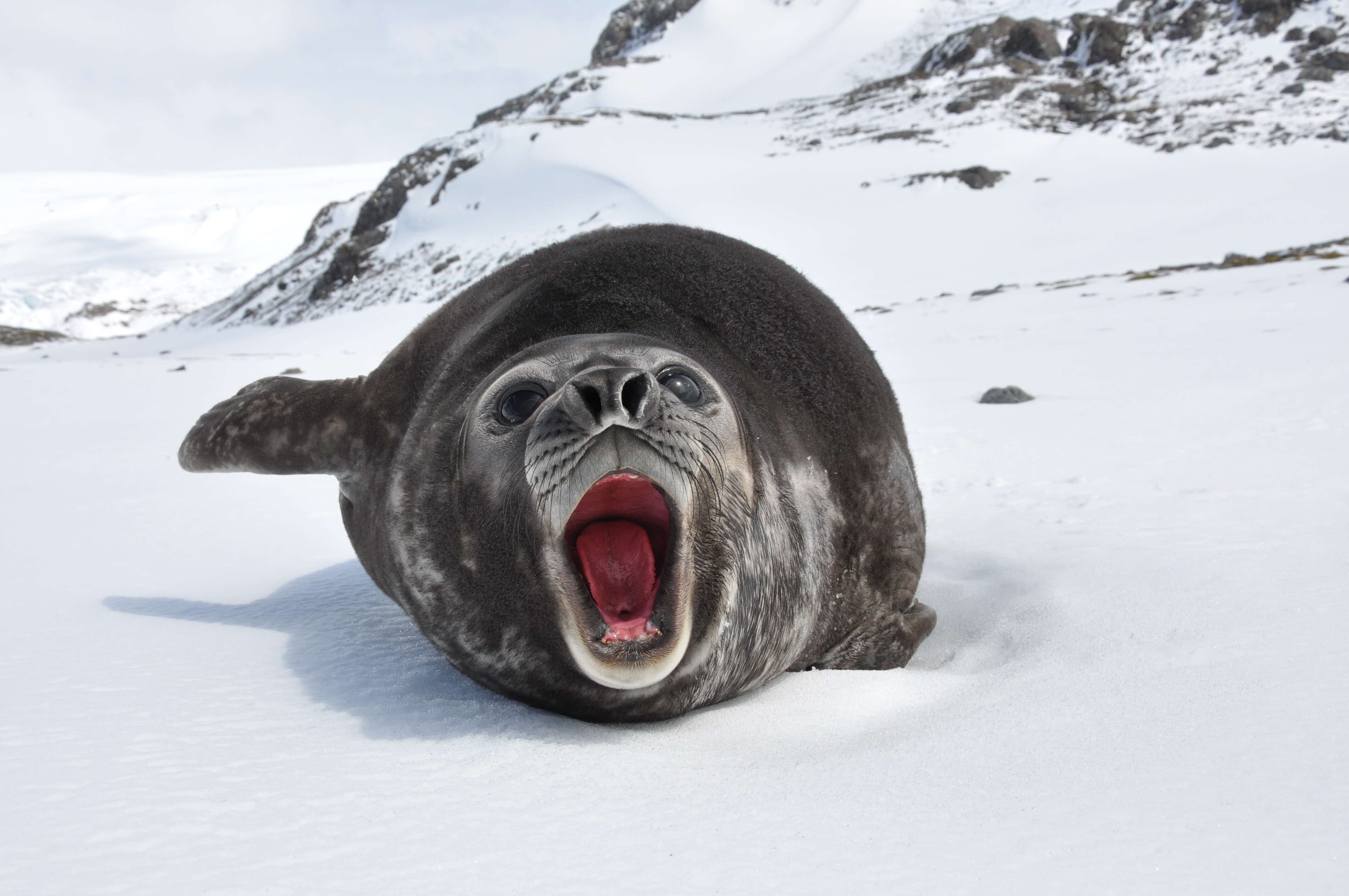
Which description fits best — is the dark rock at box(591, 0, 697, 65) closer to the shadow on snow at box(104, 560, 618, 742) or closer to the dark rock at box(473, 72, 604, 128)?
the dark rock at box(473, 72, 604, 128)

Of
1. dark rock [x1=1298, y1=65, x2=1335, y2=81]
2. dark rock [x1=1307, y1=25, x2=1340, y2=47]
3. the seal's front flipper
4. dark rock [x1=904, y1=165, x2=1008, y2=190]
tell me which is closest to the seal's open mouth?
the seal's front flipper

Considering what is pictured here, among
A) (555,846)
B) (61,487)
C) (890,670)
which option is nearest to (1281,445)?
(890,670)

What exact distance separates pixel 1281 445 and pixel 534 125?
1505 inches

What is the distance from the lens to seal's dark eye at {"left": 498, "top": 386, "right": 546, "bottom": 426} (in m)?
2.49

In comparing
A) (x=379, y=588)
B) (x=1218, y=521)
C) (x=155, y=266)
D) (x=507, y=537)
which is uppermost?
(x=507, y=537)

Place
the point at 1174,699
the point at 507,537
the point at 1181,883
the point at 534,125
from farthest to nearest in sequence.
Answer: the point at 534,125, the point at 507,537, the point at 1174,699, the point at 1181,883

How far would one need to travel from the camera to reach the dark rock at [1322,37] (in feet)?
113

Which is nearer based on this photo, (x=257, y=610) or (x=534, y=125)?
(x=257, y=610)

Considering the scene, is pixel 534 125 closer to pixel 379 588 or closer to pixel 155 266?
pixel 379 588

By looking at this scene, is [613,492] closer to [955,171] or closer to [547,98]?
[955,171]

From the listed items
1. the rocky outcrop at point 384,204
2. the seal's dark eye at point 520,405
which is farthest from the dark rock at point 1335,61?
the seal's dark eye at point 520,405

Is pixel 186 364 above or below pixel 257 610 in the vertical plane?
below

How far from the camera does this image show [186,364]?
16266 millimetres

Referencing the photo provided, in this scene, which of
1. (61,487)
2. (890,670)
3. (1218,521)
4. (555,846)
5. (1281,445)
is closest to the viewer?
(555,846)
